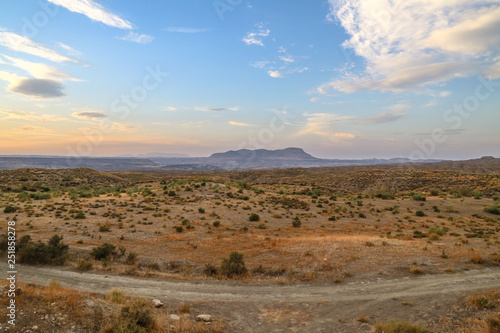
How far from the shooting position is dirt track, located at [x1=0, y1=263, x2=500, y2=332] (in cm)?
925

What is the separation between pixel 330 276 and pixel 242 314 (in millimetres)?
5919

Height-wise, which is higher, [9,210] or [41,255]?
[41,255]

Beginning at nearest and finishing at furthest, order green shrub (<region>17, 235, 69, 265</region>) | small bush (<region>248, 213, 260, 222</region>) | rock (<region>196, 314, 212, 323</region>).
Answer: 1. rock (<region>196, 314, 212, 323</region>)
2. green shrub (<region>17, 235, 69, 265</region>)
3. small bush (<region>248, 213, 260, 222</region>)

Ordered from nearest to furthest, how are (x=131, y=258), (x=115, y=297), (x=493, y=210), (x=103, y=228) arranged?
1. (x=115, y=297)
2. (x=131, y=258)
3. (x=103, y=228)
4. (x=493, y=210)

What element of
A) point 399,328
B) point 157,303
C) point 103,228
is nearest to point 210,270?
point 157,303

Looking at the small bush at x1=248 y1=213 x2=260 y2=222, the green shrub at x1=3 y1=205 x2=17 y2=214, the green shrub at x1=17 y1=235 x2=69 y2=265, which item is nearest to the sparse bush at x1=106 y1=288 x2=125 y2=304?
the green shrub at x1=17 y1=235 x2=69 y2=265

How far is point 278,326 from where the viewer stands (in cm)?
889

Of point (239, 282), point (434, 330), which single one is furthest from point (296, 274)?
point (434, 330)

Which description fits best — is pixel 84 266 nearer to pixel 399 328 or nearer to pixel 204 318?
pixel 204 318

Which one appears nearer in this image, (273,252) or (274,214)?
(273,252)

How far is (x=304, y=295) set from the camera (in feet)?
37.3

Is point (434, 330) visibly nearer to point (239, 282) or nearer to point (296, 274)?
point (296, 274)

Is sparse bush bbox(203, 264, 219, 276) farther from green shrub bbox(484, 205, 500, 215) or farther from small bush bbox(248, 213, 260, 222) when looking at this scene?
green shrub bbox(484, 205, 500, 215)

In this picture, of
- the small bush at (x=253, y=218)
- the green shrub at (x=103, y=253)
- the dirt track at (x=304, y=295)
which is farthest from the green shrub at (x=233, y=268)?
the small bush at (x=253, y=218)
